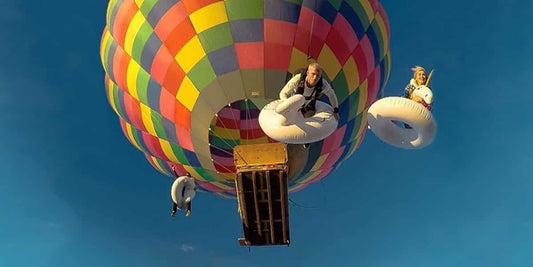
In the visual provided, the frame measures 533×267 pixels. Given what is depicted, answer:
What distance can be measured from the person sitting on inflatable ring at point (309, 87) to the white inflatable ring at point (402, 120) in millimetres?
660

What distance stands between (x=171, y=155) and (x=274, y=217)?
9.06 ft

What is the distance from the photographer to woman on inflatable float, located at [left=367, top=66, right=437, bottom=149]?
6.48 m

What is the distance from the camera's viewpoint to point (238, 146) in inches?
329

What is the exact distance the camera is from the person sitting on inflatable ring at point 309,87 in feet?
21.6

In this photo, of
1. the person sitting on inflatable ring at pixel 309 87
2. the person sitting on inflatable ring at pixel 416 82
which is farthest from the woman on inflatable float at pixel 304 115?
the person sitting on inflatable ring at pixel 416 82

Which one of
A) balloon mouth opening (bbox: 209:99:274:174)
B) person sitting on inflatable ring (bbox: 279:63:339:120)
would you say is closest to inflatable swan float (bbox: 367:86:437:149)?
person sitting on inflatable ring (bbox: 279:63:339:120)

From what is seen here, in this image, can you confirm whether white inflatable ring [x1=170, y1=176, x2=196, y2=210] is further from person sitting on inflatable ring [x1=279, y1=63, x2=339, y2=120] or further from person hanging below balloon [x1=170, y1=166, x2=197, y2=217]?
person sitting on inflatable ring [x1=279, y1=63, x2=339, y2=120]

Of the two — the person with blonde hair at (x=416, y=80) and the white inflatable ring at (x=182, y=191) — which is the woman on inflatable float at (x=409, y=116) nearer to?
the person with blonde hair at (x=416, y=80)

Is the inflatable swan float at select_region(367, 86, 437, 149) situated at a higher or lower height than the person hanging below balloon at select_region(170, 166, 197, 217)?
higher

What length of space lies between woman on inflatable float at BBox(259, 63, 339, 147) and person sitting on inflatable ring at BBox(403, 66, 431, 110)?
1.24 metres

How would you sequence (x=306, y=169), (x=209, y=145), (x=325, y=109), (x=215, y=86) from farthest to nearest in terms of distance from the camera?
(x=306, y=169) → (x=209, y=145) → (x=215, y=86) → (x=325, y=109)

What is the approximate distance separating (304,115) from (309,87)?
0.43 m

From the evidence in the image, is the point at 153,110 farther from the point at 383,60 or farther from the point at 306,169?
the point at 383,60

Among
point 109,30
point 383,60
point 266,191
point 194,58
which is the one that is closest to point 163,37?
point 194,58
